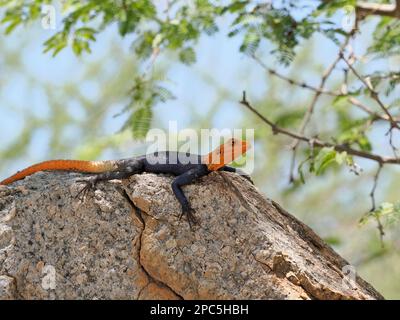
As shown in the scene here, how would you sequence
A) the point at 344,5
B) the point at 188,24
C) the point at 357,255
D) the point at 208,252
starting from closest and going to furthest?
the point at 208,252 < the point at 344,5 < the point at 188,24 < the point at 357,255

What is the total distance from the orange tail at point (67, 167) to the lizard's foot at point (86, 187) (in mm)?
302

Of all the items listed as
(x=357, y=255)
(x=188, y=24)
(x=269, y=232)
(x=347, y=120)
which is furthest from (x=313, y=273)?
(x=357, y=255)

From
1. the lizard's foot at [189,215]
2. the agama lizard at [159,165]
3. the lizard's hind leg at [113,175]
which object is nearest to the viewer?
the lizard's foot at [189,215]

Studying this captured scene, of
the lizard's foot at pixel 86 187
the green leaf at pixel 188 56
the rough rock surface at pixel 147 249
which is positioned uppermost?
the green leaf at pixel 188 56

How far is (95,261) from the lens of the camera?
3.29 meters

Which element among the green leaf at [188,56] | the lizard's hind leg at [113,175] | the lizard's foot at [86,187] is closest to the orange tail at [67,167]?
the lizard's hind leg at [113,175]

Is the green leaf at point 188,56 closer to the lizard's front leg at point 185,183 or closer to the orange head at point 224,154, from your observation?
the orange head at point 224,154

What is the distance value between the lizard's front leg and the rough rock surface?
1.6 inches

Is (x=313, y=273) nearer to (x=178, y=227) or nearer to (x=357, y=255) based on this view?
(x=178, y=227)

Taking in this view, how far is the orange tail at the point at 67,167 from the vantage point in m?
3.87

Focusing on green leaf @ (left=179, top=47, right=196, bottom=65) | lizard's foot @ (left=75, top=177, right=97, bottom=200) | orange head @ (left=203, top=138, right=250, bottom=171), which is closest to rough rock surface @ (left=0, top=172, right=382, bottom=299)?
lizard's foot @ (left=75, top=177, right=97, bottom=200)

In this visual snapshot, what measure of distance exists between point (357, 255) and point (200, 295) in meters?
8.36

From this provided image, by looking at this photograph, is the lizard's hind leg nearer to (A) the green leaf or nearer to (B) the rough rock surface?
(B) the rough rock surface
